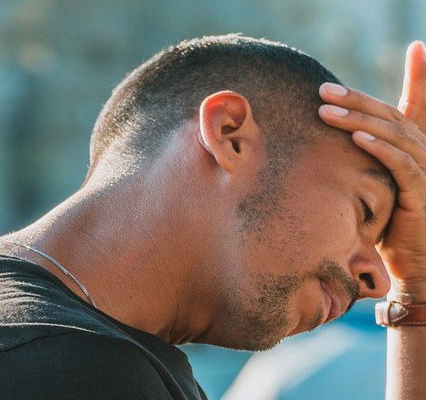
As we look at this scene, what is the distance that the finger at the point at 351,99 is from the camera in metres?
2.66

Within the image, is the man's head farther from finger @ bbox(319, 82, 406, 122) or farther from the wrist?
the wrist

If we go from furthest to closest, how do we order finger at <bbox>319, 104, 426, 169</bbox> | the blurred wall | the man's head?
the blurred wall
finger at <bbox>319, 104, 426, 169</bbox>
the man's head

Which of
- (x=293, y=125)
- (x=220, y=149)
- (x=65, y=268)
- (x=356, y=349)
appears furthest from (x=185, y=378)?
(x=356, y=349)

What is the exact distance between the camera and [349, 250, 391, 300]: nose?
104 inches

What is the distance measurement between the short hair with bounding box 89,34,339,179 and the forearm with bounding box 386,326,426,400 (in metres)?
0.90

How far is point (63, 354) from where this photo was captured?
180 centimetres

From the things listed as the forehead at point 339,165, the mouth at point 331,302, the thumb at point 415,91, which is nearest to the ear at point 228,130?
the forehead at point 339,165

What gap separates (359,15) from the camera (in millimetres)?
23953

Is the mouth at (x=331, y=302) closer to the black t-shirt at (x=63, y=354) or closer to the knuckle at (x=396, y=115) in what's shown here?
the knuckle at (x=396, y=115)

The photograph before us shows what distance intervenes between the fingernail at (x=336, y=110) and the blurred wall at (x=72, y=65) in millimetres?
16549

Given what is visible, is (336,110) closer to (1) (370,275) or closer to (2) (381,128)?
(2) (381,128)

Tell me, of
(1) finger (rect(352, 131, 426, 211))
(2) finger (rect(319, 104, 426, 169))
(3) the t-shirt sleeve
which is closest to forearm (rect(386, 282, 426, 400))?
(1) finger (rect(352, 131, 426, 211))

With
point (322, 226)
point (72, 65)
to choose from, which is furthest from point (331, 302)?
point (72, 65)

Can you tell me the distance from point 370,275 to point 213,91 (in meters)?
0.68
